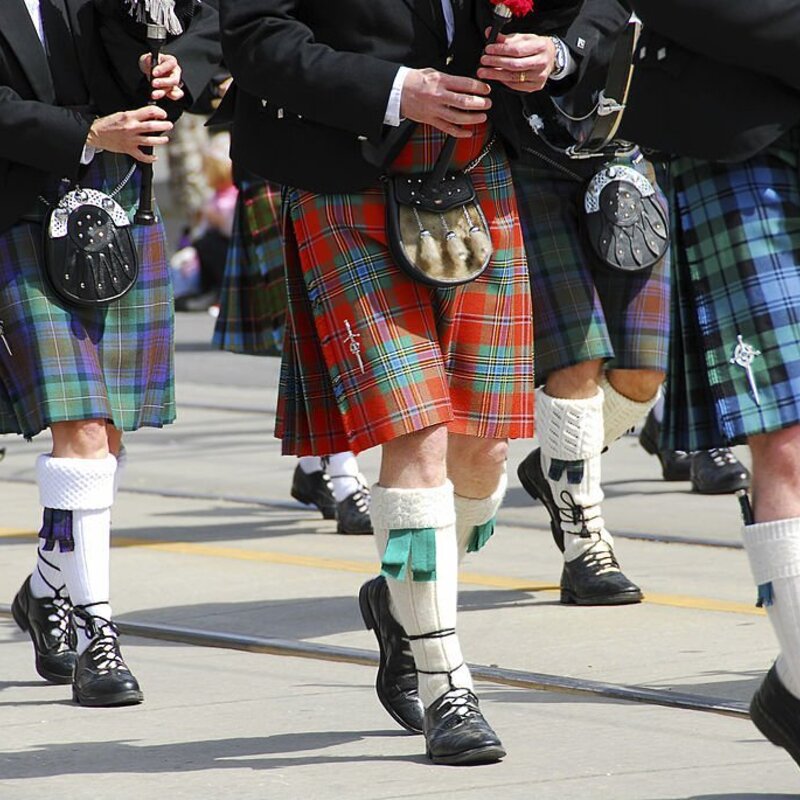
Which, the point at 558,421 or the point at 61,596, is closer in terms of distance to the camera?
the point at 61,596

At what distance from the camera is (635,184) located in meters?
5.52

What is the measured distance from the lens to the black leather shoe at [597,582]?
561cm

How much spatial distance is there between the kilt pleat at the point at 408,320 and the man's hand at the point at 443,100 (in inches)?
6.0

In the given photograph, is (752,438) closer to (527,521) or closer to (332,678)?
(332,678)

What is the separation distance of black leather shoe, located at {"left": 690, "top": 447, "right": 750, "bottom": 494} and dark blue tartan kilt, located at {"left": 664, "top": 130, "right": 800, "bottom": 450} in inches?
154

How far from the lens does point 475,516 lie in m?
4.59

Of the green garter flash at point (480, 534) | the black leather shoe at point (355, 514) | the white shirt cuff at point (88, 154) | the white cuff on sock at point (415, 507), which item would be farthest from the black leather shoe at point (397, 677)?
the black leather shoe at point (355, 514)

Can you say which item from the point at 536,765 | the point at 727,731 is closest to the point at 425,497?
the point at 536,765

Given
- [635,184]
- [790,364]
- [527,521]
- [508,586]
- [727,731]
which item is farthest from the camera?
[527,521]

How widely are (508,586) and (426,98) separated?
8.07ft

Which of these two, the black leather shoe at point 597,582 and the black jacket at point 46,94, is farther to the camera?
the black leather shoe at point 597,582

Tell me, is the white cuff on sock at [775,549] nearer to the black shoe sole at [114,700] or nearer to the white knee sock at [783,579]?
the white knee sock at [783,579]

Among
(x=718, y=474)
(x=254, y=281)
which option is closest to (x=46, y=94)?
(x=254, y=281)

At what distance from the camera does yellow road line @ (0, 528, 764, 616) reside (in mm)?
5590
